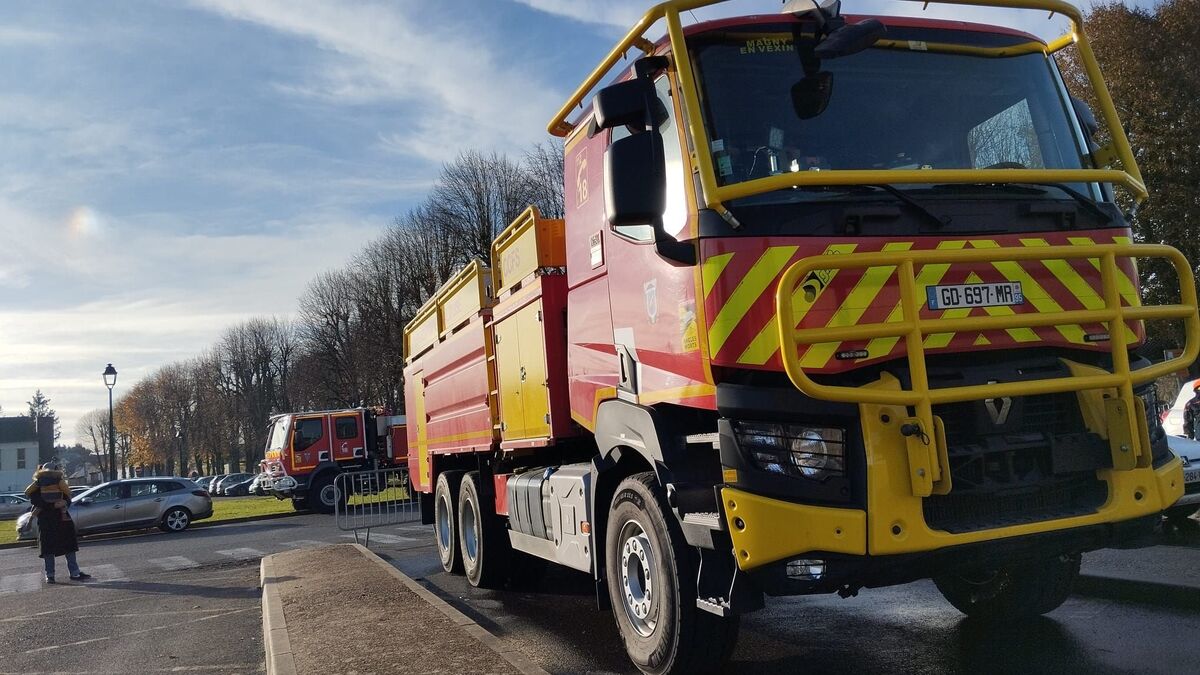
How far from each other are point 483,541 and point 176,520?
17.2m

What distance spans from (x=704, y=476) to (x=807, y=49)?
6.81ft

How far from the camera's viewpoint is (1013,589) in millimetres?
5879

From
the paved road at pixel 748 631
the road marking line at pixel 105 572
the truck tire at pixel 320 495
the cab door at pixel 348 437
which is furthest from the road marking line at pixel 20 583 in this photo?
the cab door at pixel 348 437

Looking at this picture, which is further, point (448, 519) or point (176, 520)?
point (176, 520)

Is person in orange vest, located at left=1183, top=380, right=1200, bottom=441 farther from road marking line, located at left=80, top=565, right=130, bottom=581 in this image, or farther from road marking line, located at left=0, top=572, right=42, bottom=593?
road marking line, located at left=0, top=572, right=42, bottom=593

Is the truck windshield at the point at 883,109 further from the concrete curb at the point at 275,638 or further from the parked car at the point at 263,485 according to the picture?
the parked car at the point at 263,485

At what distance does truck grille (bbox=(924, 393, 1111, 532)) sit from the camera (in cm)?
401

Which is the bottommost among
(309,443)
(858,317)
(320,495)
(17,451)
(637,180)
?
(320,495)

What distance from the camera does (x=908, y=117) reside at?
4617 mm

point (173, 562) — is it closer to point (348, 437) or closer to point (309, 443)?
point (309, 443)

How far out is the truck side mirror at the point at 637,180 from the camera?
4270mm

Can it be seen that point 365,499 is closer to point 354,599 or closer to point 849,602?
point 354,599

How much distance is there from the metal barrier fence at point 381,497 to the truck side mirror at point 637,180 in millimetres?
10909

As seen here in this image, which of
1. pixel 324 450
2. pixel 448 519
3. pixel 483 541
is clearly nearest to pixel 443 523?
pixel 448 519
